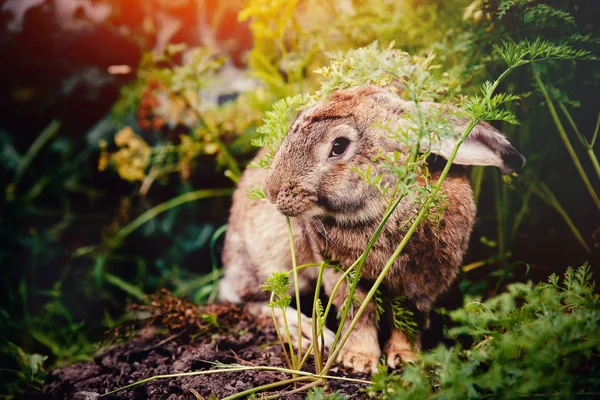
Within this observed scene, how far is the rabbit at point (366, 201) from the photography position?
1.77m

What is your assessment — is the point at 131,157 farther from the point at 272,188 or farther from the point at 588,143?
the point at 588,143

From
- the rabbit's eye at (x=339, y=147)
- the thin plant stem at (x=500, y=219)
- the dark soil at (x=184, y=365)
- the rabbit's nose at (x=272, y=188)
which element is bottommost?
the dark soil at (x=184, y=365)

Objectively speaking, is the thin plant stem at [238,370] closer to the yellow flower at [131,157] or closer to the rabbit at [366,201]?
the rabbit at [366,201]

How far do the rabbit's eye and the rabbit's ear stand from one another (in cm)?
36

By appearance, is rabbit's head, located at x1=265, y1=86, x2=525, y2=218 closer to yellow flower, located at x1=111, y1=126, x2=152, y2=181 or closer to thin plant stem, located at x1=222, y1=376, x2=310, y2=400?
thin plant stem, located at x1=222, y1=376, x2=310, y2=400

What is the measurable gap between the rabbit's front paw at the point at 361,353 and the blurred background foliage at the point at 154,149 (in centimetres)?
41

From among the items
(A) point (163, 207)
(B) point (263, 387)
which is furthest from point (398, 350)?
(A) point (163, 207)

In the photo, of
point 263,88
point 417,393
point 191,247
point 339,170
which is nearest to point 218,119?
point 263,88

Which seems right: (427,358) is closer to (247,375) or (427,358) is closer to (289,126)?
(247,375)

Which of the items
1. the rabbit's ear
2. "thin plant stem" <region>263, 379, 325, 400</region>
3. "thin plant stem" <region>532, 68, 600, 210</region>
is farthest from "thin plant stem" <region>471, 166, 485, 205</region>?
"thin plant stem" <region>263, 379, 325, 400</region>

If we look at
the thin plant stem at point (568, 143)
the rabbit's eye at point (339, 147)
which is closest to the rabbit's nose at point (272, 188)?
the rabbit's eye at point (339, 147)

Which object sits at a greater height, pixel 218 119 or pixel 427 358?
pixel 218 119

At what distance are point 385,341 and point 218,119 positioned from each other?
2.02 meters

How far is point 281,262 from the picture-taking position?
2.41 meters
